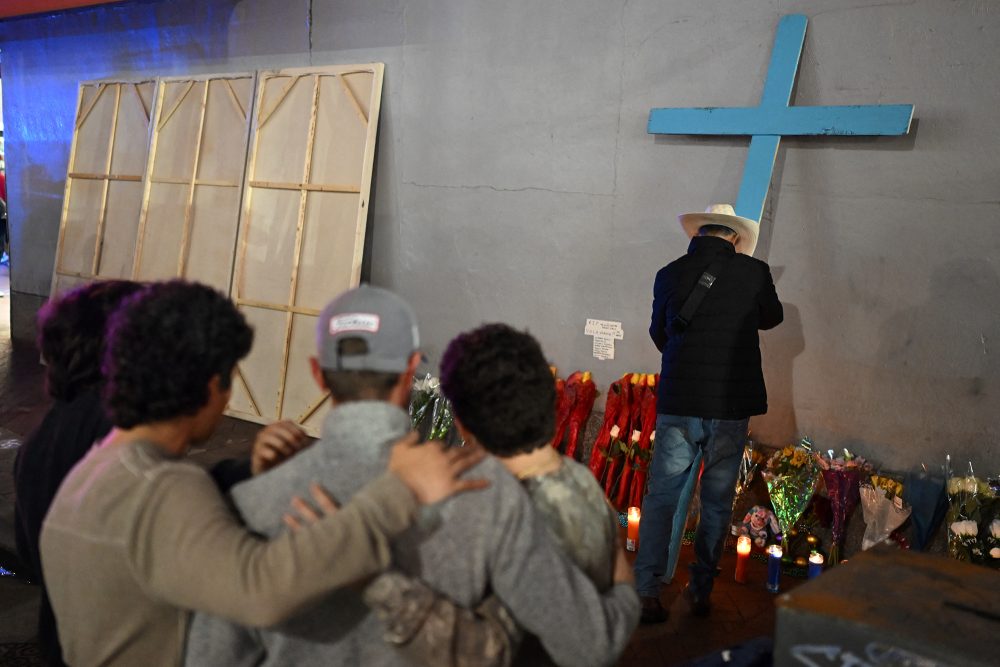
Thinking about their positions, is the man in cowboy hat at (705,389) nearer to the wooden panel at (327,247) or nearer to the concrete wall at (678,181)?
the concrete wall at (678,181)

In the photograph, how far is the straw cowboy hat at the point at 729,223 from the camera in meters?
4.46

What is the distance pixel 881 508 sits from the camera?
15.5 feet

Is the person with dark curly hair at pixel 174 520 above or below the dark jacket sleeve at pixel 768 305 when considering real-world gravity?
below

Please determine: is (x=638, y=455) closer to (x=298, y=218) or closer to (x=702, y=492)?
(x=702, y=492)

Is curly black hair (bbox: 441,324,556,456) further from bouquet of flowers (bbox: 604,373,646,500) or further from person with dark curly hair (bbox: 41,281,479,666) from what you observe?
bouquet of flowers (bbox: 604,373,646,500)

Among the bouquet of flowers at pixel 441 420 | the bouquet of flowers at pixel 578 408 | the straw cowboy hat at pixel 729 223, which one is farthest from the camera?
the bouquet of flowers at pixel 441 420

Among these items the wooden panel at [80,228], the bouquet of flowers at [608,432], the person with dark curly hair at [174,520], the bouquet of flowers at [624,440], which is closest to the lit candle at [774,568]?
the bouquet of flowers at [624,440]

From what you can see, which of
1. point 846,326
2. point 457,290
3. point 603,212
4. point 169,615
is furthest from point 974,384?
point 169,615

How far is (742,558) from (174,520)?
148 inches

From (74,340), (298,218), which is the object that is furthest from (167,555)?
(298,218)

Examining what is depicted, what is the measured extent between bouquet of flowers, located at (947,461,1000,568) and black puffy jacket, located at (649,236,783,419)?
1.20 metres

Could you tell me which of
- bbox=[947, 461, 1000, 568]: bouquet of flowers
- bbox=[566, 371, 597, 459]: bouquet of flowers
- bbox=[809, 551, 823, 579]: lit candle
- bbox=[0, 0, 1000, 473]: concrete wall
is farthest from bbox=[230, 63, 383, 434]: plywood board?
bbox=[947, 461, 1000, 568]: bouquet of flowers

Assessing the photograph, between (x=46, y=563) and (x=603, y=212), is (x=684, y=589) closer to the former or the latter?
(x=603, y=212)

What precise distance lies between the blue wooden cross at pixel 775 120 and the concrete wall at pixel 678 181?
5.3 inches
